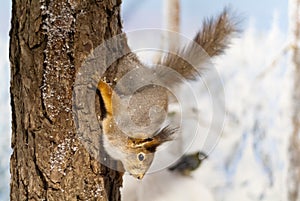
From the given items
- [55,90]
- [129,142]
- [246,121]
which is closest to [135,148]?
[129,142]

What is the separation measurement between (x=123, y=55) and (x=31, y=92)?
0.17m

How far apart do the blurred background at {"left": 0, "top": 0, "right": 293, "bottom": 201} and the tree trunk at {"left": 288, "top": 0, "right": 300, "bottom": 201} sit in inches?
0.6

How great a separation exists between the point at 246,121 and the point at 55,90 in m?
0.73

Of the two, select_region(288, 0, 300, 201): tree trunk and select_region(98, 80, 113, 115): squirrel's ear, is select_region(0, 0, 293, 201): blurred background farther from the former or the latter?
select_region(98, 80, 113, 115): squirrel's ear

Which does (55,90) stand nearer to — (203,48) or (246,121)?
(203,48)

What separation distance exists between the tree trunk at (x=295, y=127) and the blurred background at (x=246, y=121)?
0.01 m

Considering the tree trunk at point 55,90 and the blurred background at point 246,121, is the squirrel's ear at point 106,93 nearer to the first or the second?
the tree trunk at point 55,90

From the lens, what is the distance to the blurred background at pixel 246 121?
1.24 metres

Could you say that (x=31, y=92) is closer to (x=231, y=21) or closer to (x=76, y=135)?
(x=76, y=135)

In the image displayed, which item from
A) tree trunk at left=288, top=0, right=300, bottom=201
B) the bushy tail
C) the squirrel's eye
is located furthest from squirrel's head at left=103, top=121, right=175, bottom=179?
tree trunk at left=288, top=0, right=300, bottom=201

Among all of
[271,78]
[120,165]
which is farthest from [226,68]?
[120,165]

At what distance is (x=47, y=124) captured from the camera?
2.44 ft

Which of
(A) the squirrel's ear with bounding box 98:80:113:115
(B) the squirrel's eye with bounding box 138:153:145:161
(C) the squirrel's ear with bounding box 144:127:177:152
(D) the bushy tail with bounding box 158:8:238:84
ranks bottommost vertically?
(B) the squirrel's eye with bounding box 138:153:145:161

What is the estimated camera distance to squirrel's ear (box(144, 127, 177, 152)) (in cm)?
73
